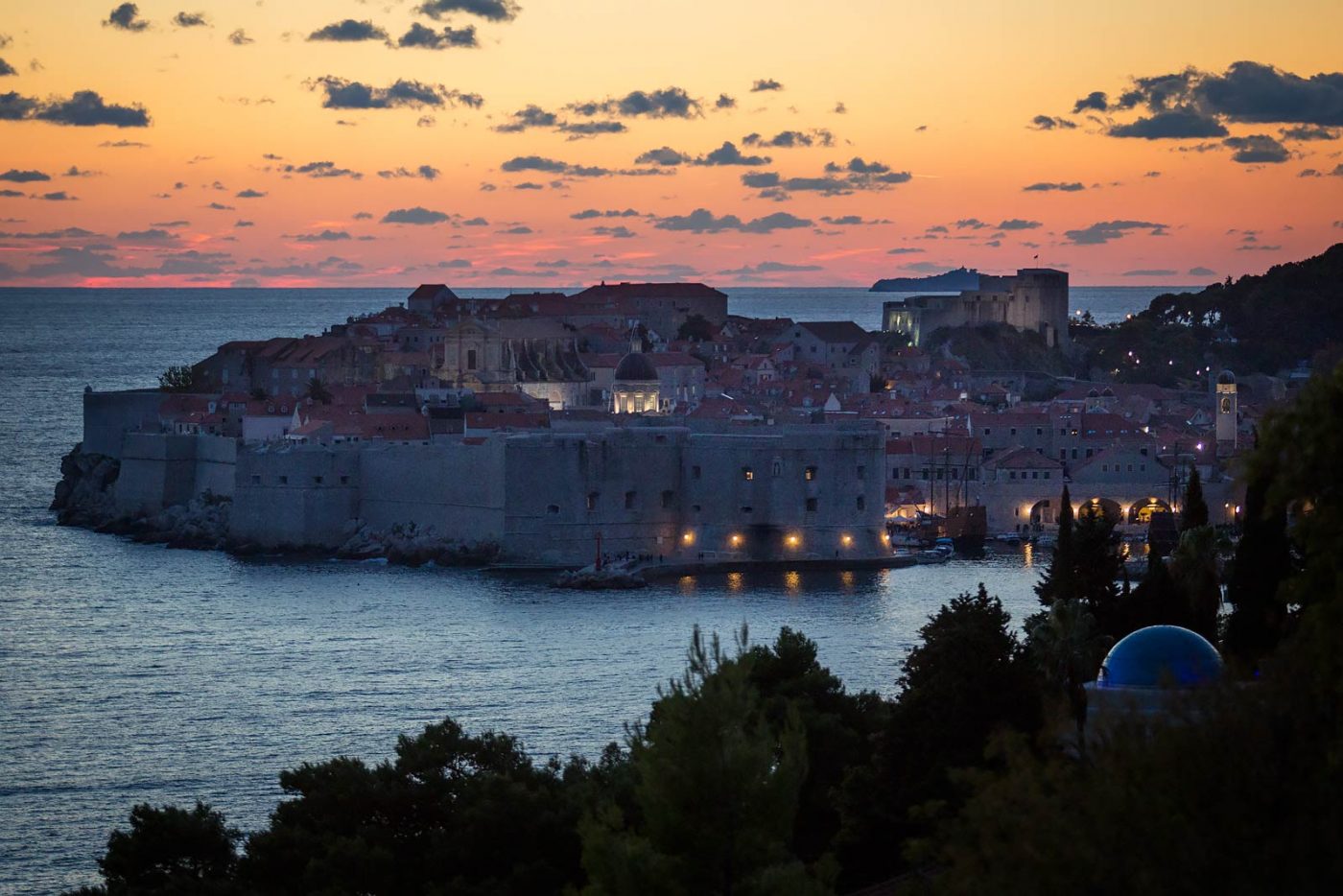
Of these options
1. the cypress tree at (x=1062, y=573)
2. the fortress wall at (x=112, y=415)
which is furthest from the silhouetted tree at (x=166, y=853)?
the fortress wall at (x=112, y=415)

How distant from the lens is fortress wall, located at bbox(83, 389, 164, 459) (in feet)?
120

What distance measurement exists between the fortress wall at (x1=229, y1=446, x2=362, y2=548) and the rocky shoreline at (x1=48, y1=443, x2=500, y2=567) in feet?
0.52

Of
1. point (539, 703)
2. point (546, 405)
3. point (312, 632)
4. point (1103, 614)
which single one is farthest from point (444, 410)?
point (1103, 614)

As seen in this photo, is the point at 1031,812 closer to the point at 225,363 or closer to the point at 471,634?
the point at 471,634

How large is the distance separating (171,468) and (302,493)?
167 inches

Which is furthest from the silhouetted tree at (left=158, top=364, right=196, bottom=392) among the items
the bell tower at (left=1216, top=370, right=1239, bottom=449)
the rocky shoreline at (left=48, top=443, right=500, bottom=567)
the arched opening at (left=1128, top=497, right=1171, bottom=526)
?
the bell tower at (left=1216, top=370, right=1239, bottom=449)

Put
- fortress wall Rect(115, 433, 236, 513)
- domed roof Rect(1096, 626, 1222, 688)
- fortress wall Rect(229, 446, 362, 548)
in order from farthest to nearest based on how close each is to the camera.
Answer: fortress wall Rect(115, 433, 236, 513) < fortress wall Rect(229, 446, 362, 548) < domed roof Rect(1096, 626, 1222, 688)

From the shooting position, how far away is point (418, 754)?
12.2 meters

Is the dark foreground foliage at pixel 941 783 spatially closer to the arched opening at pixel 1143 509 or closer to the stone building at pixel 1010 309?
the arched opening at pixel 1143 509

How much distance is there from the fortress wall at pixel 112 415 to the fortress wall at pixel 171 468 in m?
2.72

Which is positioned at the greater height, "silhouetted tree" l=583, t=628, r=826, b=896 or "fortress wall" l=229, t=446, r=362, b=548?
"fortress wall" l=229, t=446, r=362, b=548

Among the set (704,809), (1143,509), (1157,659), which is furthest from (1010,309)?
(704,809)

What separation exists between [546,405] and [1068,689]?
23930mm

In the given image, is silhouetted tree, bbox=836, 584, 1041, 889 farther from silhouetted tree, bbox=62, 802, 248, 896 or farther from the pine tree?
the pine tree
